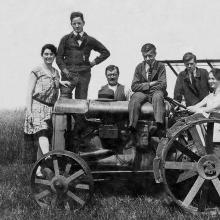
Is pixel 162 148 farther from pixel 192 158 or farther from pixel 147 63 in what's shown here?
pixel 147 63

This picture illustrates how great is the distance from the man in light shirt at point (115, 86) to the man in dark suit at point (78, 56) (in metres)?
1.25

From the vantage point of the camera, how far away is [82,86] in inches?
318

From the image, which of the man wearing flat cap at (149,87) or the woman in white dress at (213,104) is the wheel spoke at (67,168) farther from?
the woman in white dress at (213,104)

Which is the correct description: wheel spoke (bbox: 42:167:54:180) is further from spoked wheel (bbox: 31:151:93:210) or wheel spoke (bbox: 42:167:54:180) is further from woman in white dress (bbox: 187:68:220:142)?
woman in white dress (bbox: 187:68:220:142)

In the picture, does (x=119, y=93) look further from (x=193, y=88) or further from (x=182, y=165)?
(x=182, y=165)

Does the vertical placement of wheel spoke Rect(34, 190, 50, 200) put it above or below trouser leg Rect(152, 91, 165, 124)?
below

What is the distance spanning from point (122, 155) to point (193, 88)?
2119 mm

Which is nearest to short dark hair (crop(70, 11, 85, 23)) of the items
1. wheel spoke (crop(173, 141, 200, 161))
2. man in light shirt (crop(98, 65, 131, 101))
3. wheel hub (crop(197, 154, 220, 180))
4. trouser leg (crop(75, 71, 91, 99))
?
trouser leg (crop(75, 71, 91, 99))

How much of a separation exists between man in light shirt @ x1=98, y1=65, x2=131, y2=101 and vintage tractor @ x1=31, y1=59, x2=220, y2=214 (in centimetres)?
50

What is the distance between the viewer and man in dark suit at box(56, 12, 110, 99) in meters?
7.82

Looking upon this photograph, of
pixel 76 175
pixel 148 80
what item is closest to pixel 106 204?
pixel 76 175

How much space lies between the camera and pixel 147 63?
638cm

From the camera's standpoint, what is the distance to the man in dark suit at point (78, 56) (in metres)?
7.82

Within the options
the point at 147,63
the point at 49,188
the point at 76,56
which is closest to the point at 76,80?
the point at 76,56
